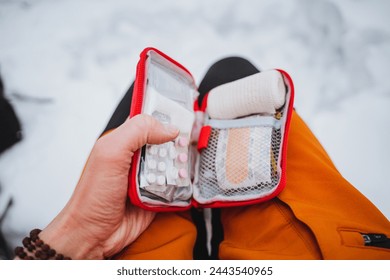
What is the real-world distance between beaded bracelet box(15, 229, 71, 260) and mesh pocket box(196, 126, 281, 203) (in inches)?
11.0

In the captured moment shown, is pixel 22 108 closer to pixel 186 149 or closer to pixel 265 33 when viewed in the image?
pixel 186 149

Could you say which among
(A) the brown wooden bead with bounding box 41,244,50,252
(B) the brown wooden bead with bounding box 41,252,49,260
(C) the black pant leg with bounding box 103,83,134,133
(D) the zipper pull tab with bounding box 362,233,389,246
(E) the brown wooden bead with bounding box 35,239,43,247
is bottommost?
(D) the zipper pull tab with bounding box 362,233,389,246

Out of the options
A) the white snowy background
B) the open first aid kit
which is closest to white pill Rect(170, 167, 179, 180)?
the open first aid kit

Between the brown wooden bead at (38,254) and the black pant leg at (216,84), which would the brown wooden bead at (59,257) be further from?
the black pant leg at (216,84)

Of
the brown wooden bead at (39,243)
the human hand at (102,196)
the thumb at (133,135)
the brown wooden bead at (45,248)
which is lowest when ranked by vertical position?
the brown wooden bead at (45,248)

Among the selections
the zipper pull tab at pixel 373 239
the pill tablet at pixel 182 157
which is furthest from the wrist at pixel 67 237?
the zipper pull tab at pixel 373 239

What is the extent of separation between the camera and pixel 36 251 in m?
0.51

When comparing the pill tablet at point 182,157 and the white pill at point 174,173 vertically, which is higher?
the pill tablet at point 182,157

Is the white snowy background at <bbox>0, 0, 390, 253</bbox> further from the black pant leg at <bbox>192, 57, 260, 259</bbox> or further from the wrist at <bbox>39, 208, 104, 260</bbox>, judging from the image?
the wrist at <bbox>39, 208, 104, 260</bbox>

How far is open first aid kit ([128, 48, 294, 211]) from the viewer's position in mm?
543

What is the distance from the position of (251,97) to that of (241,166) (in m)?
0.14

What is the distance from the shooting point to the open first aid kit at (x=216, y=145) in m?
0.54

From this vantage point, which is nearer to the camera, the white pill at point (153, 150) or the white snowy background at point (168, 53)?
the white pill at point (153, 150)

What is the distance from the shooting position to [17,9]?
1.02 meters
